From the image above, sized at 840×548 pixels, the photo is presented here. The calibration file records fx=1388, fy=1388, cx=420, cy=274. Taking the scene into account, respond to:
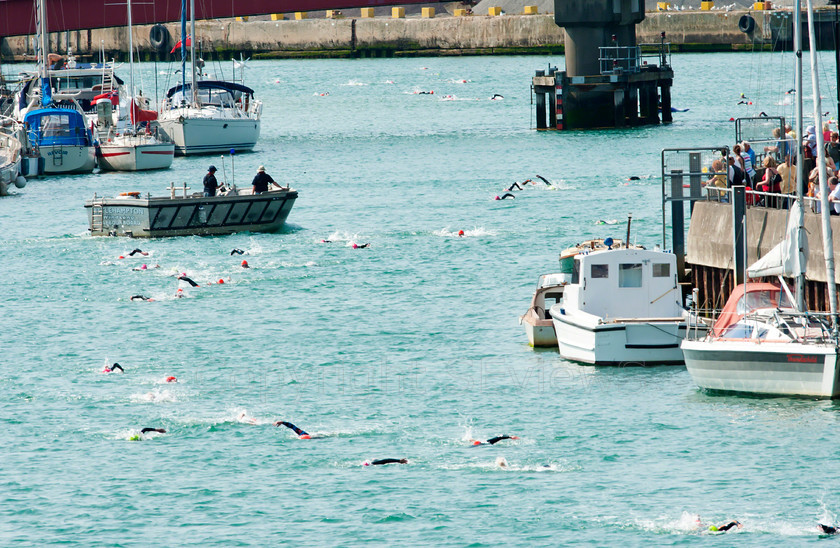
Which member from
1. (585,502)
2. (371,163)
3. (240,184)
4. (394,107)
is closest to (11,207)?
(240,184)

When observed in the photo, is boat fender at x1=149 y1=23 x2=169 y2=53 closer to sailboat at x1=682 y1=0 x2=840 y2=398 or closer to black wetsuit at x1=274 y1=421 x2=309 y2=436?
sailboat at x1=682 y1=0 x2=840 y2=398

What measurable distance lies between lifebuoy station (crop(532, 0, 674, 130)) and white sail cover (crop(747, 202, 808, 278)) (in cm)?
5929

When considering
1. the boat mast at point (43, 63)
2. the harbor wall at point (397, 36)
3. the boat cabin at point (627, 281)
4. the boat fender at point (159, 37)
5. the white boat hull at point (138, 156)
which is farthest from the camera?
the boat fender at point (159, 37)

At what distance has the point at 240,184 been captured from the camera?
232ft

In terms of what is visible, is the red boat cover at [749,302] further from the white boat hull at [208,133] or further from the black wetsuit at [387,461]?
the white boat hull at [208,133]

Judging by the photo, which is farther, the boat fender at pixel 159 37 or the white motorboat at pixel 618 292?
the boat fender at pixel 159 37

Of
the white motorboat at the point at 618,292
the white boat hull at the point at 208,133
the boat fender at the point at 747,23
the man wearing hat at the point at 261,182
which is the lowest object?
the white motorboat at the point at 618,292

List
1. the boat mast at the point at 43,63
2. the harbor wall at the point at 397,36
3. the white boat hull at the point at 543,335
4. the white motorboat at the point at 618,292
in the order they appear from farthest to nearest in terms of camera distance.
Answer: the harbor wall at the point at 397,36
the boat mast at the point at 43,63
the white boat hull at the point at 543,335
the white motorboat at the point at 618,292

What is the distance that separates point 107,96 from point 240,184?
2092 centimetres

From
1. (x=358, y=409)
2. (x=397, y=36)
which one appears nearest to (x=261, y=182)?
(x=358, y=409)

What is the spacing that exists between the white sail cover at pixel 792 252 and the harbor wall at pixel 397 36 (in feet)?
383

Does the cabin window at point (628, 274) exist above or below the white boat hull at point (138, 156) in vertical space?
below

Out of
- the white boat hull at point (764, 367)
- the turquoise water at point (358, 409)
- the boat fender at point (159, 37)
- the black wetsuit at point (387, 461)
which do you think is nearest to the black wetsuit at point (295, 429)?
the turquoise water at point (358, 409)

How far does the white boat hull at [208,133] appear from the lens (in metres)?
82.5
